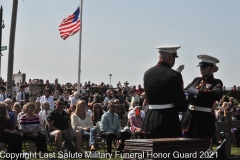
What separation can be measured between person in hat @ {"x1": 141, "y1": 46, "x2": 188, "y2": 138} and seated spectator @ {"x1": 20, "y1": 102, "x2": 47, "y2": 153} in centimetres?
584

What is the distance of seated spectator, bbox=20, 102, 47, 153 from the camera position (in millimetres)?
12883

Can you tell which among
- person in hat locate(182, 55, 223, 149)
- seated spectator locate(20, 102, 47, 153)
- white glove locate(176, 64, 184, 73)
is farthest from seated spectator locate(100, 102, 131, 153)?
white glove locate(176, 64, 184, 73)

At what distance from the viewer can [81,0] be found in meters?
28.9

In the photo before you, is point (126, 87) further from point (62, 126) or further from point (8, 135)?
point (8, 135)

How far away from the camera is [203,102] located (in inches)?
307

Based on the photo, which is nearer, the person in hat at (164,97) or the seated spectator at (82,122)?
the person in hat at (164,97)

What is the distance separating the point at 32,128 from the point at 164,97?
Answer: 663 centimetres

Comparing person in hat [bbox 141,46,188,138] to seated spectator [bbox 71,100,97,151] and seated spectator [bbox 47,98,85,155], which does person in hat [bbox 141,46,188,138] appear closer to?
seated spectator [bbox 47,98,85,155]

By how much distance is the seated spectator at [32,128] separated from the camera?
12.9 m

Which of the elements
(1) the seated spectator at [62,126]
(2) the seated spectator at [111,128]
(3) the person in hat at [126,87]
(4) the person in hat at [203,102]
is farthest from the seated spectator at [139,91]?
(4) the person in hat at [203,102]

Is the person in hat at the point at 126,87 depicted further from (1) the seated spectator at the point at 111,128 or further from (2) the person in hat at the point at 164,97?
(2) the person in hat at the point at 164,97

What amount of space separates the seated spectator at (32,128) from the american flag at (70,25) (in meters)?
13.4

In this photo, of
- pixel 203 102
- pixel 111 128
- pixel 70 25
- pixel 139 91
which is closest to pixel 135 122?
pixel 111 128

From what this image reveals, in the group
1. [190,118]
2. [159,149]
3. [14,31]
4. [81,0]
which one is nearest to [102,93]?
[81,0]
